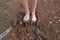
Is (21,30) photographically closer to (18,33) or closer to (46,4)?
(18,33)

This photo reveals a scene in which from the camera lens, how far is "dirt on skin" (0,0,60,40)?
81.4 inches

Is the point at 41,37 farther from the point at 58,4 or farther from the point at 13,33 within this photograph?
the point at 58,4

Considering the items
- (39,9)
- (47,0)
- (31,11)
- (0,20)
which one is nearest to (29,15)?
(31,11)

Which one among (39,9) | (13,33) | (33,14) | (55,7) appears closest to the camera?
(13,33)

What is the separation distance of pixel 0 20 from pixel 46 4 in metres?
0.78

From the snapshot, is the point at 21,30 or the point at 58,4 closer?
→ the point at 21,30

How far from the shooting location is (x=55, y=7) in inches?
98.9

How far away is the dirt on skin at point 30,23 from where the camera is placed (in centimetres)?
207

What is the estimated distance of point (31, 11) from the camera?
221 centimetres

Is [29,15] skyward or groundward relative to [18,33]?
skyward

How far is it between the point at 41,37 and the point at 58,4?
0.71 metres

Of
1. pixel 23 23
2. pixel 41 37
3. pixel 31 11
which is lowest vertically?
pixel 41 37

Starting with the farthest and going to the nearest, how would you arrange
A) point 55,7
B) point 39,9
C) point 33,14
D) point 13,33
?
point 55,7 < point 39,9 < point 33,14 < point 13,33

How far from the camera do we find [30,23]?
2.17 metres
